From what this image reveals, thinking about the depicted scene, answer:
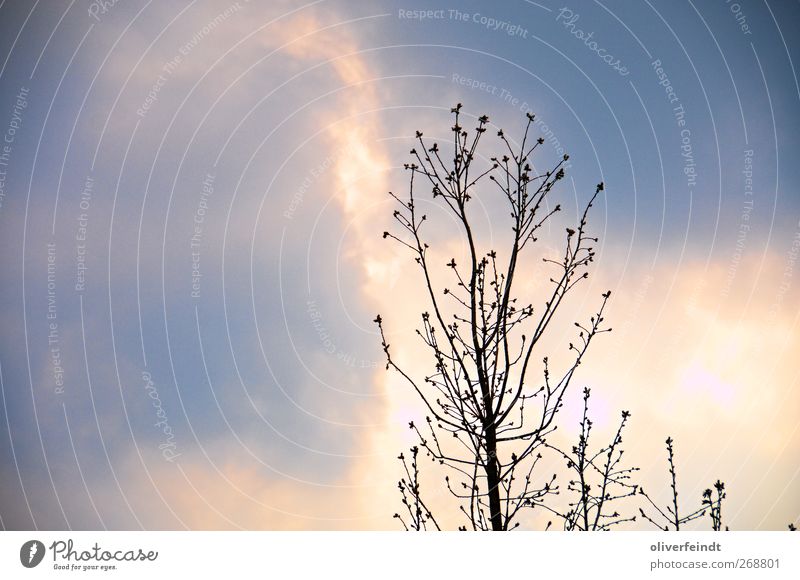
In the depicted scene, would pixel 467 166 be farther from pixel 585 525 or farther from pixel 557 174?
pixel 585 525

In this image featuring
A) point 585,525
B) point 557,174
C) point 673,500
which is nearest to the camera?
point 557,174
